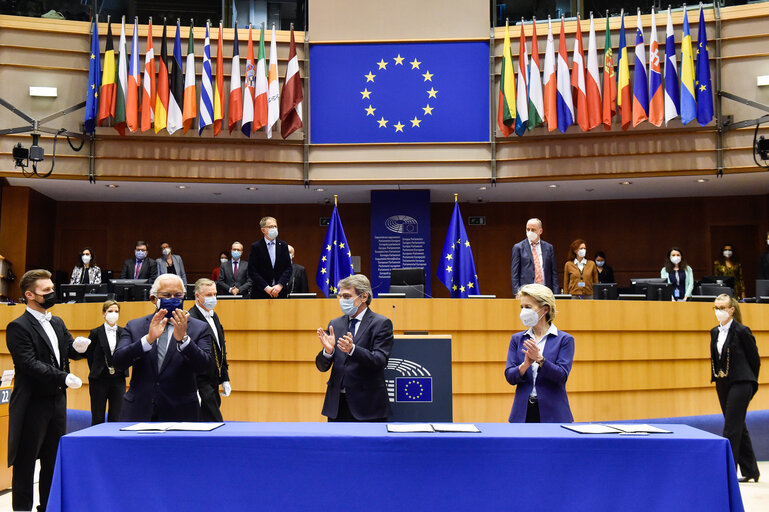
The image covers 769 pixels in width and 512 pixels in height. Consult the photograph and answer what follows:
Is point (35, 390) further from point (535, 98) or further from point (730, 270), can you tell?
point (730, 270)

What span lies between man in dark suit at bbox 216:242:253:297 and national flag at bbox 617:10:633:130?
21.8 feet

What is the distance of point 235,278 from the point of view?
1055 cm

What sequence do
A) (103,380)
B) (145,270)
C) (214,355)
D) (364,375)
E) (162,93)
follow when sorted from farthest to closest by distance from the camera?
(162,93) < (145,270) < (103,380) < (214,355) < (364,375)

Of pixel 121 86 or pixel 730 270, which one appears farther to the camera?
pixel 730 270

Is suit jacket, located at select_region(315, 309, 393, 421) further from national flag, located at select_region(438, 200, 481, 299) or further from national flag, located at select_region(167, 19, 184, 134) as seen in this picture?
national flag, located at select_region(167, 19, 184, 134)

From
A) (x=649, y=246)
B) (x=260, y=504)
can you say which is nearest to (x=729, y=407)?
(x=260, y=504)

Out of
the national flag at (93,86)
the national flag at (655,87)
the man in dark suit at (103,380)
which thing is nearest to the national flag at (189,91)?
the national flag at (93,86)

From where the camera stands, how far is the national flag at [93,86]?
11.4 metres

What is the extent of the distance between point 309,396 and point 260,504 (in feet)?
15.4

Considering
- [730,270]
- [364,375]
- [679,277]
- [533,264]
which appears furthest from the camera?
[730,270]

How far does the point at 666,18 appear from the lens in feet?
38.2

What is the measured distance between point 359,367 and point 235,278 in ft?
20.8

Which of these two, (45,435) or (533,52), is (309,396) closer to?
(45,435)

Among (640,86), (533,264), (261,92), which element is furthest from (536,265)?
(261,92)
